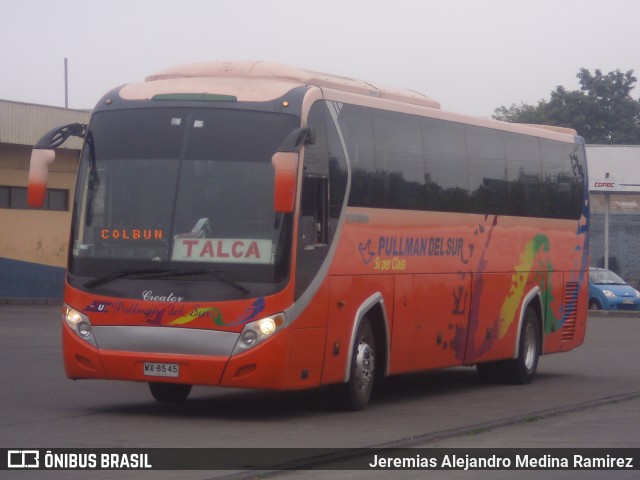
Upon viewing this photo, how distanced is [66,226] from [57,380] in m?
25.7

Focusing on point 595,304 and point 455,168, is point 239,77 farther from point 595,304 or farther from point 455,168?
point 595,304

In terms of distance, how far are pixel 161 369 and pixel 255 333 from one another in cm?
100

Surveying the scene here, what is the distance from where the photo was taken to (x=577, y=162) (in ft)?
69.2

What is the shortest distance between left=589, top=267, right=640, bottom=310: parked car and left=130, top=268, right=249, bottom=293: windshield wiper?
102ft

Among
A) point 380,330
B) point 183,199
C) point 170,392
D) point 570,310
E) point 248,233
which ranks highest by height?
point 183,199

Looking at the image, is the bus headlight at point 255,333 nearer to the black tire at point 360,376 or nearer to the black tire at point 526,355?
the black tire at point 360,376

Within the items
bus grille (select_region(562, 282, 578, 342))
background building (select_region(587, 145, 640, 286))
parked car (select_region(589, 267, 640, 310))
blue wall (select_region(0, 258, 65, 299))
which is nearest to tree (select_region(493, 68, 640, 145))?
background building (select_region(587, 145, 640, 286))

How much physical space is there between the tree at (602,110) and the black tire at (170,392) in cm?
8935

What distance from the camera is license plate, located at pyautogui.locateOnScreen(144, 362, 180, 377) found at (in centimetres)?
1296

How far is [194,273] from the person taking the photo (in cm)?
1311

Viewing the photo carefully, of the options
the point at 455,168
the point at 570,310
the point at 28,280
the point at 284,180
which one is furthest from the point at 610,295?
the point at 284,180

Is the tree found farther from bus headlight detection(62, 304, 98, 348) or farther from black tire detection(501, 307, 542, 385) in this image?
bus headlight detection(62, 304, 98, 348)

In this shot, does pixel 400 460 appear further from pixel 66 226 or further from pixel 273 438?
pixel 66 226

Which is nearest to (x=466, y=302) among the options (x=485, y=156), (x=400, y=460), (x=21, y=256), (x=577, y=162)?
(x=485, y=156)
